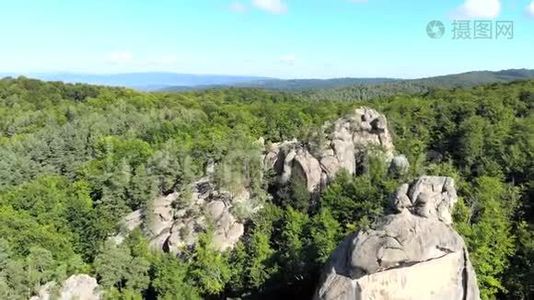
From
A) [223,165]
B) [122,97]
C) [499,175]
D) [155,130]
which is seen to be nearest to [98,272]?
[223,165]

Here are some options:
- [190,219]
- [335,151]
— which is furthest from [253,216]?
[335,151]

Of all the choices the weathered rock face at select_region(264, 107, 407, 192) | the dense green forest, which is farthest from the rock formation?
the dense green forest

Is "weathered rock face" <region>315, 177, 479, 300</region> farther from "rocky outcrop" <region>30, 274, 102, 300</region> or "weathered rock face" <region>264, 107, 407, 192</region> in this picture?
"weathered rock face" <region>264, 107, 407, 192</region>

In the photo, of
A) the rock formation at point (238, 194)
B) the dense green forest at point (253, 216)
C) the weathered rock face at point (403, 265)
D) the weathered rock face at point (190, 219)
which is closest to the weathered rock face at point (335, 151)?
the rock formation at point (238, 194)

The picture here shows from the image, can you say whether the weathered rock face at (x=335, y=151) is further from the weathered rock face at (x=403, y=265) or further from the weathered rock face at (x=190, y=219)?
the weathered rock face at (x=403, y=265)

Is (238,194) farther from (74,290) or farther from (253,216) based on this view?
(74,290)

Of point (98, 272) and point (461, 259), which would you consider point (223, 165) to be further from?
point (461, 259)

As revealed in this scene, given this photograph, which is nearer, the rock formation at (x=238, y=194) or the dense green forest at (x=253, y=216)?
the dense green forest at (x=253, y=216)
